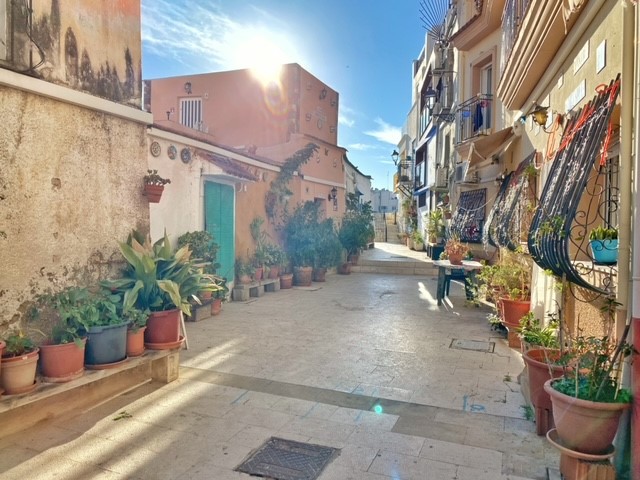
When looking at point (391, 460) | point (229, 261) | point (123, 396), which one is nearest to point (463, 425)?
point (391, 460)

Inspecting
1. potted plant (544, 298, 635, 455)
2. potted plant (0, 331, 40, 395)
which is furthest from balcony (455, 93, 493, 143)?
potted plant (0, 331, 40, 395)

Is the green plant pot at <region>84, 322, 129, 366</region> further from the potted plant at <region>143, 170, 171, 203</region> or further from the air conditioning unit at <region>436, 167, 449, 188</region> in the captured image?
the air conditioning unit at <region>436, 167, 449, 188</region>

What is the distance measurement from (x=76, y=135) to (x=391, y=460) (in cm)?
425

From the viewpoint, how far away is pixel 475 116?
42.0 ft

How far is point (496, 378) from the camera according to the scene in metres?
5.16

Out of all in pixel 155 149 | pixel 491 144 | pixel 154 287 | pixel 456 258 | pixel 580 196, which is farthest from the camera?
pixel 456 258

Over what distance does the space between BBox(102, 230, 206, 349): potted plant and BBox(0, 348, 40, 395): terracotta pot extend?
110 cm

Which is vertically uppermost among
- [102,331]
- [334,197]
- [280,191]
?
[334,197]

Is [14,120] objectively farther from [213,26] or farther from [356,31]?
[356,31]

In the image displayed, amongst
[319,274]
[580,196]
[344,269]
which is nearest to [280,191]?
[319,274]

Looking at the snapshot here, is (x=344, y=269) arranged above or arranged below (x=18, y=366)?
below

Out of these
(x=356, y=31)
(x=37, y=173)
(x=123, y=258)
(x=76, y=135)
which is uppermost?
(x=356, y=31)

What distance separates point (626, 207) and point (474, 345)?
3949 millimetres

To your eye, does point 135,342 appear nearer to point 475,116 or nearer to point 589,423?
point 589,423
